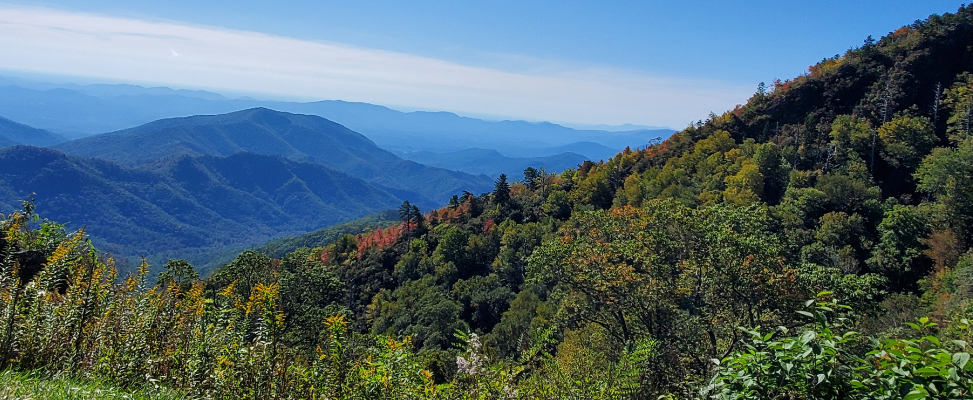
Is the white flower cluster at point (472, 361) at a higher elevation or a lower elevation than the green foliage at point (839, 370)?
lower

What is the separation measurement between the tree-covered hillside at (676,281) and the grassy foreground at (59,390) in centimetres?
28

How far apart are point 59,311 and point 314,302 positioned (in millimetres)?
18916

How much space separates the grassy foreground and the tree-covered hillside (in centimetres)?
28

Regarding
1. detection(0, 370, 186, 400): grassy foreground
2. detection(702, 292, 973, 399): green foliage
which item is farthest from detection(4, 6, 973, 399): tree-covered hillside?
detection(0, 370, 186, 400): grassy foreground

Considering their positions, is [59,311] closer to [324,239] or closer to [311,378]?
[311,378]

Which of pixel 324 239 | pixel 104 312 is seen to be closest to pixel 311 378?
pixel 104 312

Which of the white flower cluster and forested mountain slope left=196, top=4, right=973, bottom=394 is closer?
the white flower cluster

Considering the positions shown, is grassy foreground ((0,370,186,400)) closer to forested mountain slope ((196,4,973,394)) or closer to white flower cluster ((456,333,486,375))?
white flower cluster ((456,333,486,375))

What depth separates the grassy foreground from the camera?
12.6 ft

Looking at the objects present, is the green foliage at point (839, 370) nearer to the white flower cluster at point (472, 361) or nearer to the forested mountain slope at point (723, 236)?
the forested mountain slope at point (723, 236)

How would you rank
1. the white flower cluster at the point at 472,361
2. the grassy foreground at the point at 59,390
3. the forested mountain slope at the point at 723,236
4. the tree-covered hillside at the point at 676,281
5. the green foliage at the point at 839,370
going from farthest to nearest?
the forested mountain slope at the point at 723,236 → the white flower cluster at the point at 472,361 → the tree-covered hillside at the point at 676,281 → the grassy foreground at the point at 59,390 → the green foliage at the point at 839,370

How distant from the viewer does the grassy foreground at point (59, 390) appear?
3.85m

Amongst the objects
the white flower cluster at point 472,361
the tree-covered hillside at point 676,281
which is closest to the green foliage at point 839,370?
the tree-covered hillside at point 676,281

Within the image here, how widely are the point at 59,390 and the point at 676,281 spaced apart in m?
12.9
